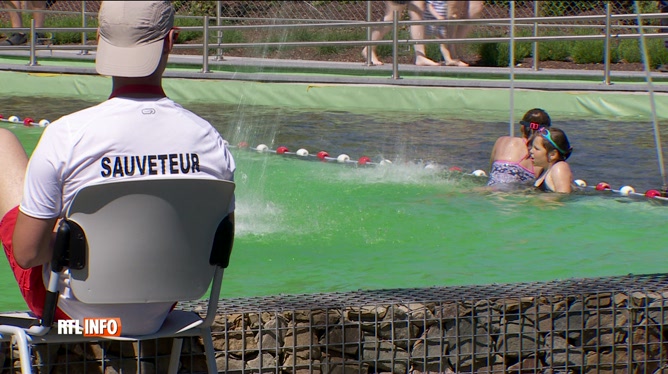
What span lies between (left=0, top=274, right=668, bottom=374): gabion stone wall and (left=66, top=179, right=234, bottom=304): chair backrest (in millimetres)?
508

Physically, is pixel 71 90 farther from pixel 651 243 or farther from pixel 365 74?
pixel 651 243

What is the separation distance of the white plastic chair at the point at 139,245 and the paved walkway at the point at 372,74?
34.7ft

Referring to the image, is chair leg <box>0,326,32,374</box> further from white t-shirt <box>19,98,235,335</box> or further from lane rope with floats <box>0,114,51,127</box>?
lane rope with floats <box>0,114,51,127</box>

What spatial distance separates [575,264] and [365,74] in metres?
9.79

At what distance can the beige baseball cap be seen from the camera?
2830 mm

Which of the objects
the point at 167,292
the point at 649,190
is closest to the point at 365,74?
the point at 649,190

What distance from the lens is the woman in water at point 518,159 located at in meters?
8.55

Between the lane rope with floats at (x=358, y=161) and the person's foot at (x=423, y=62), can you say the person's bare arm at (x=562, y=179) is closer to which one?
the lane rope with floats at (x=358, y=161)

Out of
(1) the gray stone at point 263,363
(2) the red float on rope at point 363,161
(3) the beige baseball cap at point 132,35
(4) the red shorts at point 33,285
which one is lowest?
(2) the red float on rope at point 363,161

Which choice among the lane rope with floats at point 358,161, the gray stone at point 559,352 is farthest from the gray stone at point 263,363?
the lane rope with floats at point 358,161

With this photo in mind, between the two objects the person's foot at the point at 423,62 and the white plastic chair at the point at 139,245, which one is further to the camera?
the person's foot at the point at 423,62

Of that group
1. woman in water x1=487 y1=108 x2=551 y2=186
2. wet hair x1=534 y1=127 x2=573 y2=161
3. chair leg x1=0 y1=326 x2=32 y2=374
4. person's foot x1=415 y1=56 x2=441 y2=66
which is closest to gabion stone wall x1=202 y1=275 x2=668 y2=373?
chair leg x1=0 y1=326 x2=32 y2=374

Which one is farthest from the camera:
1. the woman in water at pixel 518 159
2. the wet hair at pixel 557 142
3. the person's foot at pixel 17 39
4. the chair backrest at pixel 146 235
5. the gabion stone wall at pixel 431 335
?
the person's foot at pixel 17 39

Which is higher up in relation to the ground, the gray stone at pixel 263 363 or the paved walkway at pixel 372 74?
the paved walkway at pixel 372 74
